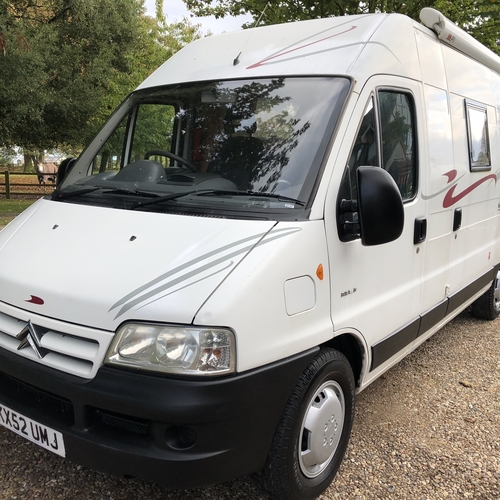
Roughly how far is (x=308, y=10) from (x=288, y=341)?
29.8ft

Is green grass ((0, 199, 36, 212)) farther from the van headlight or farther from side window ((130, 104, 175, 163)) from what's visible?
the van headlight

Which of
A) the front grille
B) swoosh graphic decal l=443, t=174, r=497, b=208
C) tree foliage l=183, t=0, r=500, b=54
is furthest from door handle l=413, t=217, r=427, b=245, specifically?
tree foliage l=183, t=0, r=500, b=54

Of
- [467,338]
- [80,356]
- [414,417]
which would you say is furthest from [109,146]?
[467,338]

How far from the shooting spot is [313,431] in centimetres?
260

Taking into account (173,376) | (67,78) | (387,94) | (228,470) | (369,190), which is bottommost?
(228,470)

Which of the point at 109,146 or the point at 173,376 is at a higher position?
the point at 109,146

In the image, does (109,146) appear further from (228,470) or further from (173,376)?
(228,470)

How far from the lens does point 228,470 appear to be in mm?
2240

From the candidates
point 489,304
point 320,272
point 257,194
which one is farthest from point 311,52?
point 489,304

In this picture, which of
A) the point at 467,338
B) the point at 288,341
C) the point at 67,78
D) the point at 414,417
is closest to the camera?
the point at 288,341

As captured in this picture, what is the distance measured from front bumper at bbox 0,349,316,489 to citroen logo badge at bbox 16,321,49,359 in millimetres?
68

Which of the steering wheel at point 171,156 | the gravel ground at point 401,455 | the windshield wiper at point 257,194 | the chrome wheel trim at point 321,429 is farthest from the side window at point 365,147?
the gravel ground at point 401,455

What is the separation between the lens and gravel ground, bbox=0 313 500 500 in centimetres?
278

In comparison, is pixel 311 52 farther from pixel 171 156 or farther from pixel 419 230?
pixel 419 230
